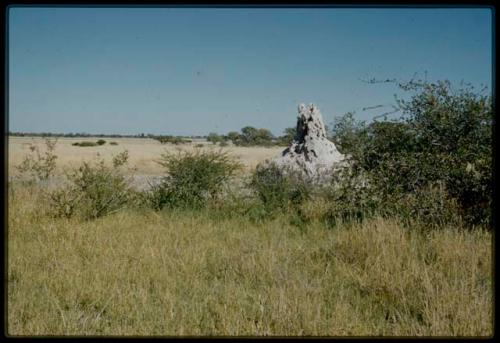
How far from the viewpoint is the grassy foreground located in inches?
127

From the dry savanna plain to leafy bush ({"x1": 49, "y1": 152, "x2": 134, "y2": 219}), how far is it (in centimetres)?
75

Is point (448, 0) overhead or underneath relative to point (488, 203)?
overhead

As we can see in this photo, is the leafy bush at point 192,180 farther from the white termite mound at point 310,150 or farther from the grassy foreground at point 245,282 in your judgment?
the grassy foreground at point 245,282

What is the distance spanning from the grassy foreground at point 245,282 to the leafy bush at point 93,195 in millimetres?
916

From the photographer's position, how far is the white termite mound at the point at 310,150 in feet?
33.9

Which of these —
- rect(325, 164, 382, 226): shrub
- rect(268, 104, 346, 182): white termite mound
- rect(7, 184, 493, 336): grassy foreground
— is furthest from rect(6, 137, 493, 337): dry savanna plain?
rect(268, 104, 346, 182): white termite mound

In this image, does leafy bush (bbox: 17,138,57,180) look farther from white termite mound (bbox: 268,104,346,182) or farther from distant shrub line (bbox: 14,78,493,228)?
white termite mound (bbox: 268,104,346,182)

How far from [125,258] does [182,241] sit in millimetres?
933

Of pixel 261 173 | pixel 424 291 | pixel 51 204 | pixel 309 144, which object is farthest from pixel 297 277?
pixel 309 144

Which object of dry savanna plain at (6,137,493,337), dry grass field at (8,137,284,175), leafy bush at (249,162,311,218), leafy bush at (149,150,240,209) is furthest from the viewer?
dry grass field at (8,137,284,175)

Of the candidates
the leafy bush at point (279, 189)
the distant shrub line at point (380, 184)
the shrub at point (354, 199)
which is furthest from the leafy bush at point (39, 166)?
the shrub at point (354, 199)

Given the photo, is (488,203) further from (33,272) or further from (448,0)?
(33,272)

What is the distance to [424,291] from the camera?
369 centimetres

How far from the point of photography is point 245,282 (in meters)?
4.15
